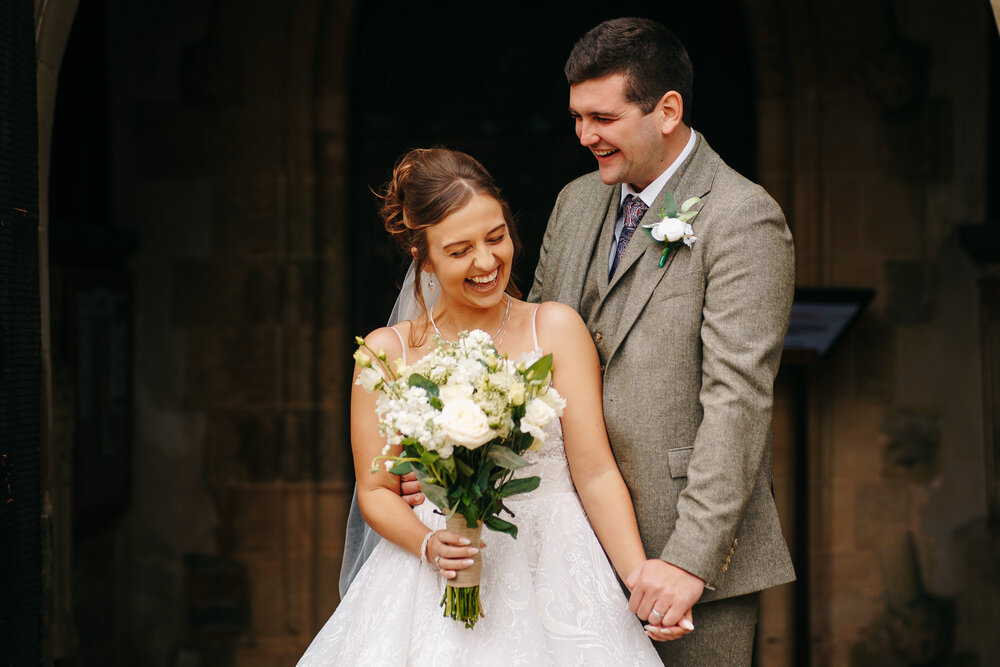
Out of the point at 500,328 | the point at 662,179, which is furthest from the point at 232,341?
the point at 662,179

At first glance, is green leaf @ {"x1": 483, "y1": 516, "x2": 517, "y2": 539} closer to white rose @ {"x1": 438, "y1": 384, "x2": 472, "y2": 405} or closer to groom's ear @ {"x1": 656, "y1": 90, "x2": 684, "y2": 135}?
white rose @ {"x1": 438, "y1": 384, "x2": 472, "y2": 405}

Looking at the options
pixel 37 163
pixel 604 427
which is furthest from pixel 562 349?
→ pixel 37 163

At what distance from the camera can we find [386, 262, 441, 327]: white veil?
2.58 meters

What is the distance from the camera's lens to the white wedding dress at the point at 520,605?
6.95ft

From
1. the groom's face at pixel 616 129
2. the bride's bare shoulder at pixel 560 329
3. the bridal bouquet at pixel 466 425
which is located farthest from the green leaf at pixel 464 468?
the groom's face at pixel 616 129

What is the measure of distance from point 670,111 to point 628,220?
0.29m

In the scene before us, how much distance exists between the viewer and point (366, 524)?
265cm

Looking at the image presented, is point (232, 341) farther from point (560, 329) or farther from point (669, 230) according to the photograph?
point (669, 230)

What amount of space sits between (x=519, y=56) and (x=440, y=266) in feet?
9.07

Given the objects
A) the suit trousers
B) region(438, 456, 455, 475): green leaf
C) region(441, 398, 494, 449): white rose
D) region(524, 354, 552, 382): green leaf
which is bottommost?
the suit trousers

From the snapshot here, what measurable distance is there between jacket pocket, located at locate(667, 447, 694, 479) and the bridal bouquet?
0.37 metres

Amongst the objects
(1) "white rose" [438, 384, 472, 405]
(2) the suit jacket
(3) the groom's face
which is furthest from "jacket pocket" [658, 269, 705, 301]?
(1) "white rose" [438, 384, 472, 405]

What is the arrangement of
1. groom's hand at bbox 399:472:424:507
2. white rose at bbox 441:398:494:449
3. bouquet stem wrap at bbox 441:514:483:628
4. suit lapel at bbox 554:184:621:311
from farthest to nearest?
suit lapel at bbox 554:184:621:311, groom's hand at bbox 399:472:424:507, bouquet stem wrap at bbox 441:514:483:628, white rose at bbox 441:398:494:449

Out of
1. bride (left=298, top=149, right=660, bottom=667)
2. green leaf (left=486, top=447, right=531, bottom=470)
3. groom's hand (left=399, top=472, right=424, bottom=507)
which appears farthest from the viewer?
groom's hand (left=399, top=472, right=424, bottom=507)
